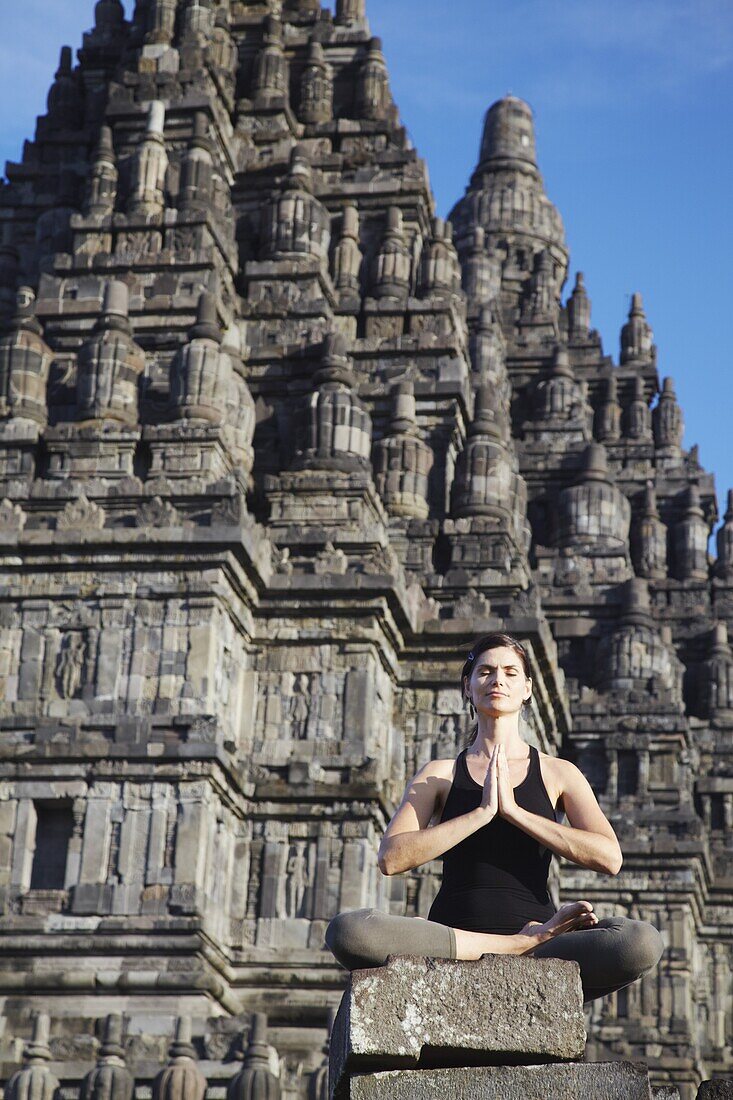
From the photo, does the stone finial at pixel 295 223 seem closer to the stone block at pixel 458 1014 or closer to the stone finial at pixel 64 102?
the stone finial at pixel 64 102

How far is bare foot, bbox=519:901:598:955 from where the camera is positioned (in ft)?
32.6

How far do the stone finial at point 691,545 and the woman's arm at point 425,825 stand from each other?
58579mm

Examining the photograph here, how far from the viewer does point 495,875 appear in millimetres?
10336

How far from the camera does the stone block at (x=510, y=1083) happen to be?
9.11 m

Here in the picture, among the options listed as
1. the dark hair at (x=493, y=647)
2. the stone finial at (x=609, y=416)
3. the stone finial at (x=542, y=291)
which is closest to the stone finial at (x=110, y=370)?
the dark hair at (x=493, y=647)

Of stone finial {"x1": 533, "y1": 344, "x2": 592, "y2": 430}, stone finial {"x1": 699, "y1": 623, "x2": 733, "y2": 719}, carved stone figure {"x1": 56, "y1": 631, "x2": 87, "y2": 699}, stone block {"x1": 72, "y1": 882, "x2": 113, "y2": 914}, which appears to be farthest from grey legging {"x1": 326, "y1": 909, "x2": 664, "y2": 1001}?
stone finial {"x1": 533, "y1": 344, "x2": 592, "y2": 430}

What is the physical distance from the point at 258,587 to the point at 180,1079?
1042cm

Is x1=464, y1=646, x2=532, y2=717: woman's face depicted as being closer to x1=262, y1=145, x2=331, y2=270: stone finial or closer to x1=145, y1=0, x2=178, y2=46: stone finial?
x1=262, y1=145, x2=331, y2=270: stone finial

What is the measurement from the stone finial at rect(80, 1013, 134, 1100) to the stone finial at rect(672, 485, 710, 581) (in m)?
39.7

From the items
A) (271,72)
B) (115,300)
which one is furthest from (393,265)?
(115,300)

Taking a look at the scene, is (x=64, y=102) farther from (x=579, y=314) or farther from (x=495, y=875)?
(x=495, y=875)

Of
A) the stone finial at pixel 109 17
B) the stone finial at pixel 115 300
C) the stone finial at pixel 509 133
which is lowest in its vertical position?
the stone finial at pixel 115 300

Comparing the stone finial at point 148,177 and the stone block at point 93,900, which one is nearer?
the stone block at point 93,900

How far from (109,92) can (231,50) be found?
13.3 ft
